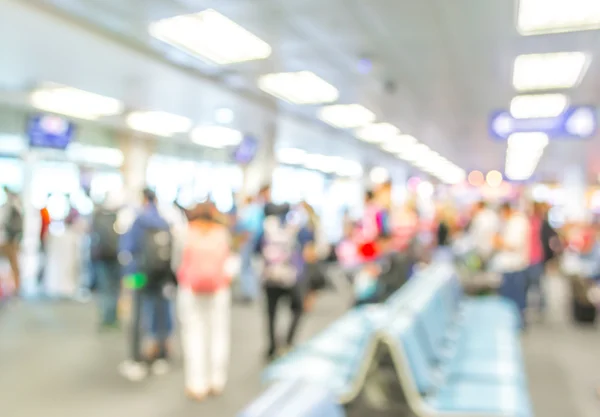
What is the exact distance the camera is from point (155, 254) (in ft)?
16.9

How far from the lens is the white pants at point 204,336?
4.81 meters

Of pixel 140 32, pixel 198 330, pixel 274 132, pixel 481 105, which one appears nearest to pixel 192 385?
pixel 198 330

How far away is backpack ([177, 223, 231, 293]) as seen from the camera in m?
4.71

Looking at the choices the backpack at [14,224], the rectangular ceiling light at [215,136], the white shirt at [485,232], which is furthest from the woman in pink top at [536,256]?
the rectangular ceiling light at [215,136]

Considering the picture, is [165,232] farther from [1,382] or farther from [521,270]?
[521,270]

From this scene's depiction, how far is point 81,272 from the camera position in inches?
411

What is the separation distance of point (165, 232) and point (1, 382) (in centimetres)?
193

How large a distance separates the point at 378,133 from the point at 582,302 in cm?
746

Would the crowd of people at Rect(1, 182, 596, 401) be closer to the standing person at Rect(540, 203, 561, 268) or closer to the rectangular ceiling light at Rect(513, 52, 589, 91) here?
the standing person at Rect(540, 203, 561, 268)

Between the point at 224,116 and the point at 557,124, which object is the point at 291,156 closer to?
the point at 224,116

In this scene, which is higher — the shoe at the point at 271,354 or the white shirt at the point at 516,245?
the white shirt at the point at 516,245

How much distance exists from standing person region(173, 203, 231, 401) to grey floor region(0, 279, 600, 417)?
20 centimetres

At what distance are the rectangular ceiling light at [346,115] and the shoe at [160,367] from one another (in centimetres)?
656

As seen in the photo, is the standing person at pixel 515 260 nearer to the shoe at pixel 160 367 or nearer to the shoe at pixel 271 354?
the shoe at pixel 271 354
